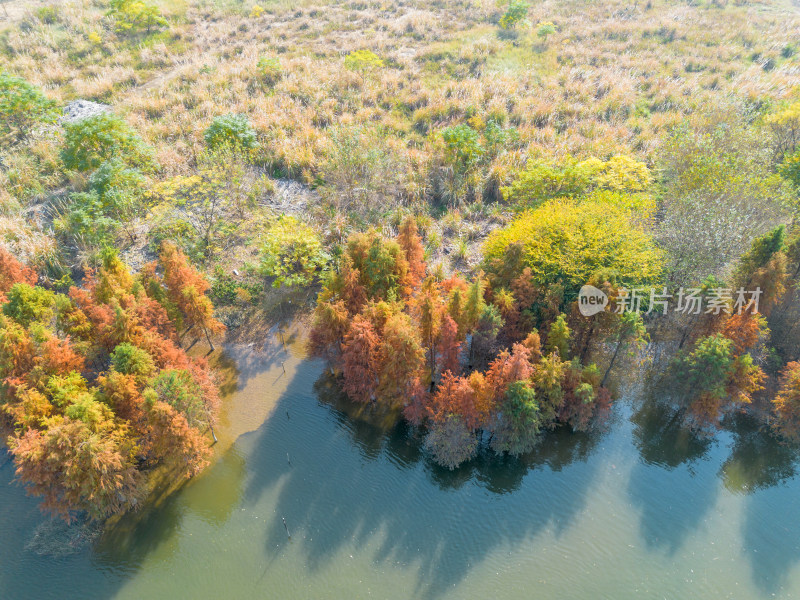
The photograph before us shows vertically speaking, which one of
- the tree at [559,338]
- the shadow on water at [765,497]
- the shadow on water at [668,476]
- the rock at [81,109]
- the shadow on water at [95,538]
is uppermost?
the rock at [81,109]

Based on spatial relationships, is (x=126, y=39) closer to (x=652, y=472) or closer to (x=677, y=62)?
(x=677, y=62)

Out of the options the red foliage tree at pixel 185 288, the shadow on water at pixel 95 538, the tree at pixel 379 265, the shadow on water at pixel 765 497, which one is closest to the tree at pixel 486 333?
the tree at pixel 379 265

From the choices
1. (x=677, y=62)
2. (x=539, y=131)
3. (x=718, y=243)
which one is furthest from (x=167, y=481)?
(x=677, y=62)

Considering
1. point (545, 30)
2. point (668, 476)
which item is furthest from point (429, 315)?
point (545, 30)

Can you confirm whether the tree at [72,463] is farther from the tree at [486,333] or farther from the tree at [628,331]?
the tree at [628,331]

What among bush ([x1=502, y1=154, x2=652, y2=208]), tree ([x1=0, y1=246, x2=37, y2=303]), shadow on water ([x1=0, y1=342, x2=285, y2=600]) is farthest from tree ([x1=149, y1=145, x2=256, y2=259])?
bush ([x1=502, y1=154, x2=652, y2=208])

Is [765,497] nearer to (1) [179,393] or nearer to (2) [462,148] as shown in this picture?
(1) [179,393]
